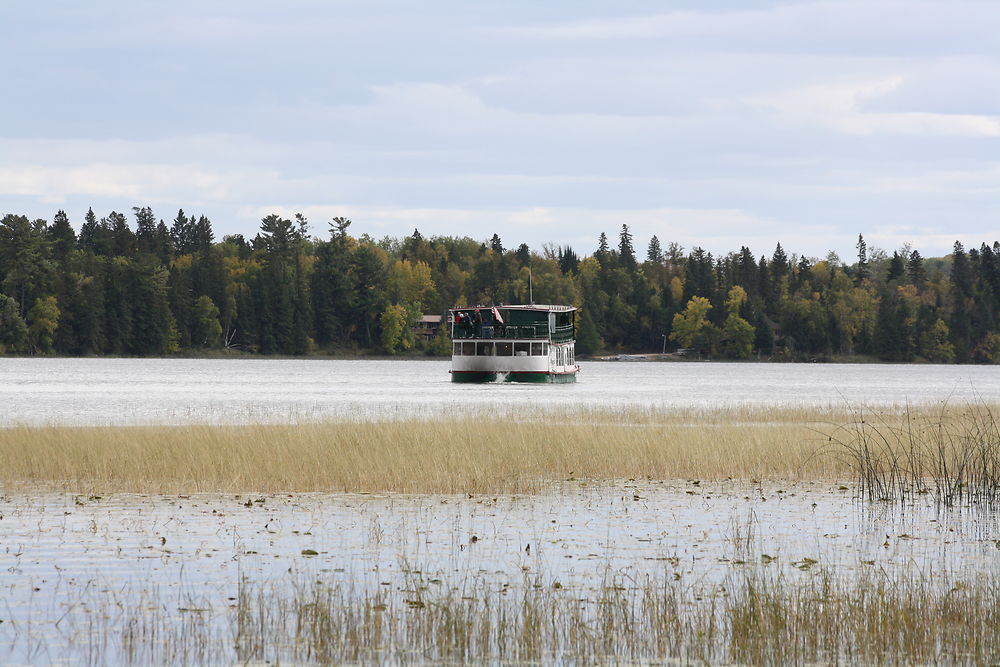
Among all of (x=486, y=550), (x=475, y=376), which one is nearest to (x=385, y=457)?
(x=486, y=550)

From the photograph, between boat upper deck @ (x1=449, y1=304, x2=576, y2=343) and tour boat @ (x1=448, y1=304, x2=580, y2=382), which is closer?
boat upper deck @ (x1=449, y1=304, x2=576, y2=343)

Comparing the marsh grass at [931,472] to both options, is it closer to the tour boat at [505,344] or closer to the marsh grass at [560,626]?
the marsh grass at [560,626]

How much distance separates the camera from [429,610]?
44.2ft

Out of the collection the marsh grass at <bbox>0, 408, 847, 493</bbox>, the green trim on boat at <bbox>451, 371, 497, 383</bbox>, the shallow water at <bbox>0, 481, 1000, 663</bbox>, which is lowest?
the green trim on boat at <bbox>451, 371, 497, 383</bbox>

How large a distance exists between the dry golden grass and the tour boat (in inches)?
2993

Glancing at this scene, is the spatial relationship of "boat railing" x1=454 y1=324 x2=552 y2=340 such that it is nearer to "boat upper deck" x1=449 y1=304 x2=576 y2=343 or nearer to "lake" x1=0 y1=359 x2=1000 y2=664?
"boat upper deck" x1=449 y1=304 x2=576 y2=343

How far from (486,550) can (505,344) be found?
94071mm

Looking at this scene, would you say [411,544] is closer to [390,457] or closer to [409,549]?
[409,549]

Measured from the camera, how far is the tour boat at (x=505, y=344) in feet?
366

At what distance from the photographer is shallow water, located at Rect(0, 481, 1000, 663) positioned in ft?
48.0

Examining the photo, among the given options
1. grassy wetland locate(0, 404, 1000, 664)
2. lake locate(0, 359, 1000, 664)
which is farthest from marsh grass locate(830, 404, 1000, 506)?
lake locate(0, 359, 1000, 664)

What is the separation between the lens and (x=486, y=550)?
17.8 meters

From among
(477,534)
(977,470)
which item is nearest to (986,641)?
(477,534)

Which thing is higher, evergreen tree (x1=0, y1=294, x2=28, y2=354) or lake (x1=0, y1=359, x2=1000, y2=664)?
evergreen tree (x1=0, y1=294, x2=28, y2=354)
